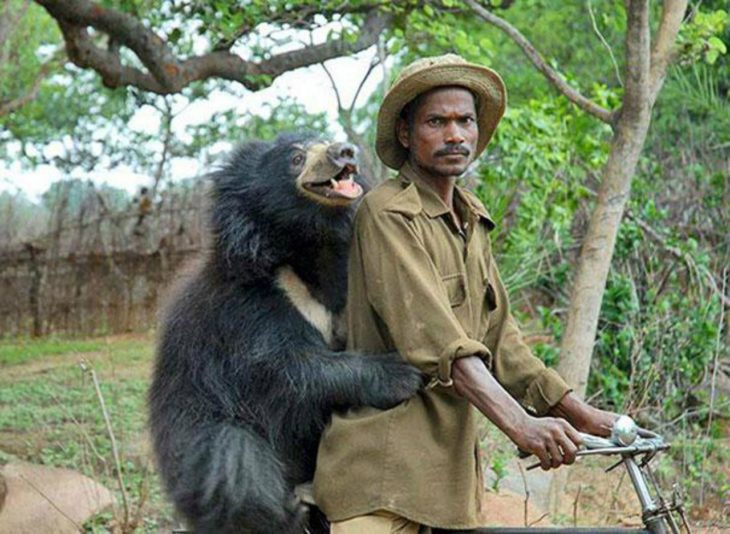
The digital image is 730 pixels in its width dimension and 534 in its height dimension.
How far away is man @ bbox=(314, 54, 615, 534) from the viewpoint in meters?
2.81

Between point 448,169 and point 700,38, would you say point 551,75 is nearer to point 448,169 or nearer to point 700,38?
point 700,38

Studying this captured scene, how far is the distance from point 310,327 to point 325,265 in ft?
0.73

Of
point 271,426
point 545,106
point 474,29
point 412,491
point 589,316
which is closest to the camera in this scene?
point 412,491

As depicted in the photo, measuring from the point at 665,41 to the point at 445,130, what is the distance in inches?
127

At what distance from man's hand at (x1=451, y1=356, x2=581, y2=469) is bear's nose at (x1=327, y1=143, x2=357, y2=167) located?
2.91ft

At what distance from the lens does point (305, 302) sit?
342cm

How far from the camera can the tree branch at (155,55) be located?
25.8 ft

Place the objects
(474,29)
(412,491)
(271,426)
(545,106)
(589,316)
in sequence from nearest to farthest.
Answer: (412,491)
(271,426)
(589,316)
(545,106)
(474,29)

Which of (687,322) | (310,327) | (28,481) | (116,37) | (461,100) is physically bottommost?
(28,481)

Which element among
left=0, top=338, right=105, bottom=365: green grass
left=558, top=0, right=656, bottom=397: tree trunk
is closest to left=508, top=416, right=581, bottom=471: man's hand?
left=558, top=0, right=656, bottom=397: tree trunk

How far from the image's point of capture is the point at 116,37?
26.6 feet

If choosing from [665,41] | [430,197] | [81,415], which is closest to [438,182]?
[430,197]


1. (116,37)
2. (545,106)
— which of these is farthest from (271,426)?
(116,37)

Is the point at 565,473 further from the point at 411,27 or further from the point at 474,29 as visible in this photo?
the point at 474,29
